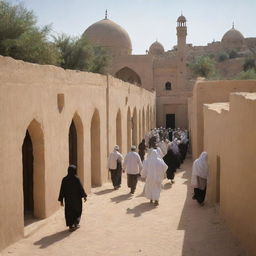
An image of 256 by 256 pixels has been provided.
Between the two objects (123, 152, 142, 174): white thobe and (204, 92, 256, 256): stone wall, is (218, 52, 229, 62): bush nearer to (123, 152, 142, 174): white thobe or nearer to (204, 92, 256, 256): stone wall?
(123, 152, 142, 174): white thobe

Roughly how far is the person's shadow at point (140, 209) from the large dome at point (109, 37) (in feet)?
88.5

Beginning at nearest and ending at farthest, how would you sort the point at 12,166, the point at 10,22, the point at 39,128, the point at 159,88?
the point at 12,166
the point at 39,128
the point at 10,22
the point at 159,88

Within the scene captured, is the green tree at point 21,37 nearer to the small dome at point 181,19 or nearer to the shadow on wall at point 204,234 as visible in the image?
the shadow on wall at point 204,234

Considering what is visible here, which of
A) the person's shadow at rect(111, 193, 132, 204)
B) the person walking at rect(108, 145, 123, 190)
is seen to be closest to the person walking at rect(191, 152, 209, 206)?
the person's shadow at rect(111, 193, 132, 204)

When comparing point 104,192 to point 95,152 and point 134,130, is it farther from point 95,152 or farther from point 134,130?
point 134,130

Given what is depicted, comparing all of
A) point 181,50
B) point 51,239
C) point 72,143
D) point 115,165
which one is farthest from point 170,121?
point 51,239

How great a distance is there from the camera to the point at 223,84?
48.0 feet

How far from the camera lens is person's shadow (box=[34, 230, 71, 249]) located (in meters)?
6.32

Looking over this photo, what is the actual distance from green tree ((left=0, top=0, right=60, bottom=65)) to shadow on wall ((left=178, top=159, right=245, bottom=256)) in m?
11.2

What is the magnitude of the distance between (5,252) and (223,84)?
10703 millimetres

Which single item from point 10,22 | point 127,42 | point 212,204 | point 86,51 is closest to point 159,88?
point 127,42

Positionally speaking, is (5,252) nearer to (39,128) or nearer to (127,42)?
(39,128)

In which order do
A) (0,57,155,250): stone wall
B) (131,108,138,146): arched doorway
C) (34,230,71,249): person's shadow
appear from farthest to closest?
(131,108,138,146): arched doorway < (34,230,71,249): person's shadow < (0,57,155,250): stone wall

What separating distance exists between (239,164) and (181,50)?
34.9m
